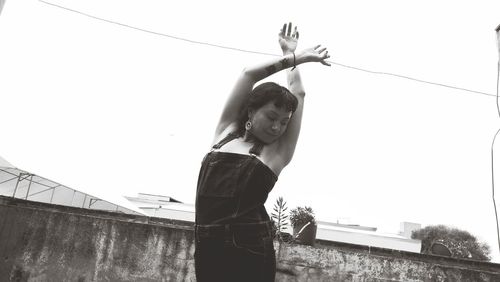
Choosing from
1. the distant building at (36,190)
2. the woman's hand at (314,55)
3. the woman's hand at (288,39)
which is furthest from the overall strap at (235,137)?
the distant building at (36,190)

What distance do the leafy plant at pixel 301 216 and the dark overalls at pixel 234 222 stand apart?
2350 millimetres

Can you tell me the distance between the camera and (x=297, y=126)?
1.40m

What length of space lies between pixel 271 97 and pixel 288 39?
1.45 feet

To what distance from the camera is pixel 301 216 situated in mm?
3568

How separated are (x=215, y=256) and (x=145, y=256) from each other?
8.49 feet

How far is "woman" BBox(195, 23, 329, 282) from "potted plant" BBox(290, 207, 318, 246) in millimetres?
2285

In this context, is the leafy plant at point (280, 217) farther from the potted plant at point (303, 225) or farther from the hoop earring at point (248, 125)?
the hoop earring at point (248, 125)

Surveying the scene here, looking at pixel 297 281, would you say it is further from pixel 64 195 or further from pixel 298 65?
pixel 64 195

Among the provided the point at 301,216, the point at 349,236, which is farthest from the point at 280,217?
the point at 349,236

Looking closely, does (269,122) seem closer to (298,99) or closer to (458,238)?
(298,99)

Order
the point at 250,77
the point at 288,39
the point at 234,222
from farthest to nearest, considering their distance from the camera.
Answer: the point at 288,39
the point at 250,77
the point at 234,222

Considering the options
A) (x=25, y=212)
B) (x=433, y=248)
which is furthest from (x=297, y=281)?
(x=25, y=212)

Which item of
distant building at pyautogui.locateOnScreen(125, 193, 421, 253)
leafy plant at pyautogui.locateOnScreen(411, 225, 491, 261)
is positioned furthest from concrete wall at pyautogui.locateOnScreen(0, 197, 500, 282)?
leafy plant at pyautogui.locateOnScreen(411, 225, 491, 261)

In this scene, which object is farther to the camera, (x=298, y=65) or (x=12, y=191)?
(x=12, y=191)
